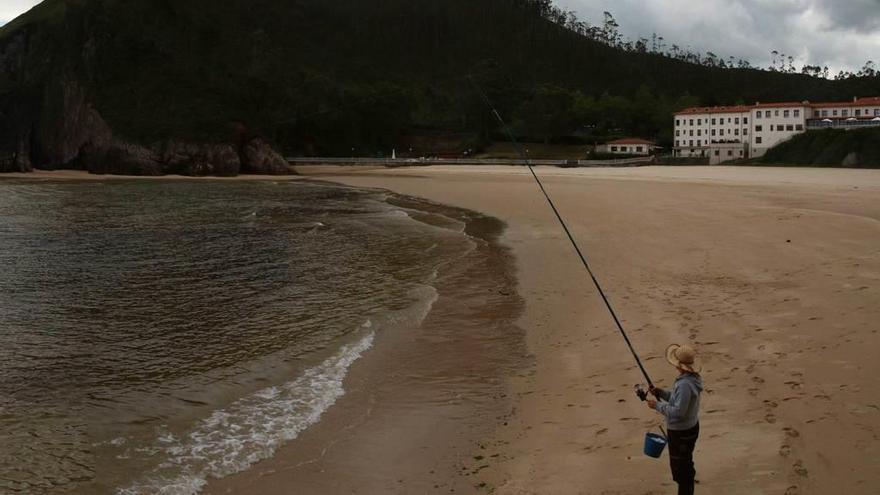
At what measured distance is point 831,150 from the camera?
62125 millimetres

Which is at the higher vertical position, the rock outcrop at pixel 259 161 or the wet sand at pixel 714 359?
the rock outcrop at pixel 259 161

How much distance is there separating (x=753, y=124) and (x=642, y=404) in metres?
87.2

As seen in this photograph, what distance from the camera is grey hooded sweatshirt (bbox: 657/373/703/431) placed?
4441 mm

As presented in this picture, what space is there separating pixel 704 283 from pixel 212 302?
831cm

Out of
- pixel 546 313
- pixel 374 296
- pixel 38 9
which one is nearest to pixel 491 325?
pixel 546 313

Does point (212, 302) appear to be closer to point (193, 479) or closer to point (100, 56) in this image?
point (193, 479)

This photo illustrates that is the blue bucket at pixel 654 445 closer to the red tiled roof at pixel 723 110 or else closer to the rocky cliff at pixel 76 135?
the rocky cliff at pixel 76 135

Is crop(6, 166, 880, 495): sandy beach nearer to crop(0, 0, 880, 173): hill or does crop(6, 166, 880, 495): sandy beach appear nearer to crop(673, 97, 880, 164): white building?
crop(0, 0, 880, 173): hill

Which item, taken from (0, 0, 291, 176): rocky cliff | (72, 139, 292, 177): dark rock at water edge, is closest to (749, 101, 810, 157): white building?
(72, 139, 292, 177): dark rock at water edge

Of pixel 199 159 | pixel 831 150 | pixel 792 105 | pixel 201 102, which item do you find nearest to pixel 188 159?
pixel 199 159

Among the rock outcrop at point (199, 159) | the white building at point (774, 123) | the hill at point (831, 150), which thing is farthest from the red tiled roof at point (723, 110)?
the rock outcrop at point (199, 159)

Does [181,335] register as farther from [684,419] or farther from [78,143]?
[78,143]

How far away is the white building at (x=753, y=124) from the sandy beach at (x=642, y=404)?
6554 centimetres

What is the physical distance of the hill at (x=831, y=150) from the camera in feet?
193
